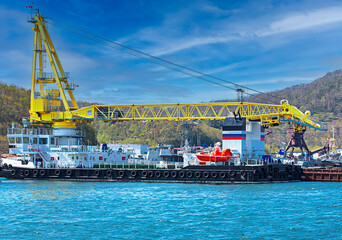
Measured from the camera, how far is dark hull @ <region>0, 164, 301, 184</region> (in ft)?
163

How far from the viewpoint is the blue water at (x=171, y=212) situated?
2631 cm

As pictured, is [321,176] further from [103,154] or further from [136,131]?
[136,131]

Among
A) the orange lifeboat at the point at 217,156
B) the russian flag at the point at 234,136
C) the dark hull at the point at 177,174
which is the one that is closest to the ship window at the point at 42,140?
the dark hull at the point at 177,174

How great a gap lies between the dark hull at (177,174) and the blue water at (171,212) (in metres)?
2.96

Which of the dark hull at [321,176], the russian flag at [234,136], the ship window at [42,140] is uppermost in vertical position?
the russian flag at [234,136]

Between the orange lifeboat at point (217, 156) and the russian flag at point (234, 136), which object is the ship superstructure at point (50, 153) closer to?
the orange lifeboat at point (217, 156)

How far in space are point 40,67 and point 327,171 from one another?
42.0 meters

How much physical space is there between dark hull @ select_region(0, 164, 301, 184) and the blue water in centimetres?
296

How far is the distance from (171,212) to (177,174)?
1892 cm

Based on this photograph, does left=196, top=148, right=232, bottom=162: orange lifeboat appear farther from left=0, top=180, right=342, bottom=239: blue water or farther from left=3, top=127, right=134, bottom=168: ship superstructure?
left=3, top=127, right=134, bottom=168: ship superstructure

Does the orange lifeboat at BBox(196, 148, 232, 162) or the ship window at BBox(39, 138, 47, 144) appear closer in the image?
the orange lifeboat at BBox(196, 148, 232, 162)

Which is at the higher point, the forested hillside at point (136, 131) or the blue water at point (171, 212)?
the forested hillside at point (136, 131)

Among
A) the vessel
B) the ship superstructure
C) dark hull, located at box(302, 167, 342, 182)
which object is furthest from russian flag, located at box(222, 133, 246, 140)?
the ship superstructure

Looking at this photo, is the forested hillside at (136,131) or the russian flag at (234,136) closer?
the russian flag at (234,136)
